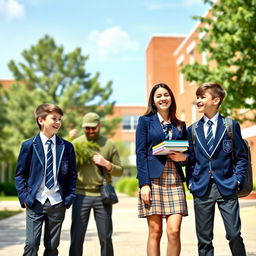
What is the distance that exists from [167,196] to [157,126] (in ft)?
2.19

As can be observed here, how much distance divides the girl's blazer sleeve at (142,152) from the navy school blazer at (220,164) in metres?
0.43

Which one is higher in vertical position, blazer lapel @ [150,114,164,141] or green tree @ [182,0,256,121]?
green tree @ [182,0,256,121]

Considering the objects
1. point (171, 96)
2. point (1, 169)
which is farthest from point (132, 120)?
point (171, 96)

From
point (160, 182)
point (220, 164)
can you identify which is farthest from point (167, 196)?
point (220, 164)

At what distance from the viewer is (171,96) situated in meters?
5.70

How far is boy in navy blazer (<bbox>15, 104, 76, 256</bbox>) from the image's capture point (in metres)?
5.43

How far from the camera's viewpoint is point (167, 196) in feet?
18.0

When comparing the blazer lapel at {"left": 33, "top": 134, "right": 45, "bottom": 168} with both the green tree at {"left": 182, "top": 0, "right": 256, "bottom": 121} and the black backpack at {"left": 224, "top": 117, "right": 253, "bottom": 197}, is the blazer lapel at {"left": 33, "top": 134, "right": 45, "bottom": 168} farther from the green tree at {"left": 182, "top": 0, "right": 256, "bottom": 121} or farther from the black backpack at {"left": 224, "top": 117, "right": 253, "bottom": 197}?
the green tree at {"left": 182, "top": 0, "right": 256, "bottom": 121}

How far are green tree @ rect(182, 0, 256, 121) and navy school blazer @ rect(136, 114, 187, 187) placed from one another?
10086 millimetres

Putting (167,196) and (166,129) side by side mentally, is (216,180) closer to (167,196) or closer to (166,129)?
(167,196)

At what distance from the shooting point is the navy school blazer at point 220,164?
5430 mm

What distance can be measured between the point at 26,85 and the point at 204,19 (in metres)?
31.6

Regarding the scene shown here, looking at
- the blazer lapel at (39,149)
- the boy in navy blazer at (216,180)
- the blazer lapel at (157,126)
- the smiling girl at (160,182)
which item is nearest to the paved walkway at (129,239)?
the boy in navy blazer at (216,180)

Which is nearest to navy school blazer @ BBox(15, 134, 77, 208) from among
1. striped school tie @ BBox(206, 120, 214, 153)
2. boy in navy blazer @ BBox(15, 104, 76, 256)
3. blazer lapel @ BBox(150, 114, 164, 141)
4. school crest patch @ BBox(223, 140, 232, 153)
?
boy in navy blazer @ BBox(15, 104, 76, 256)
